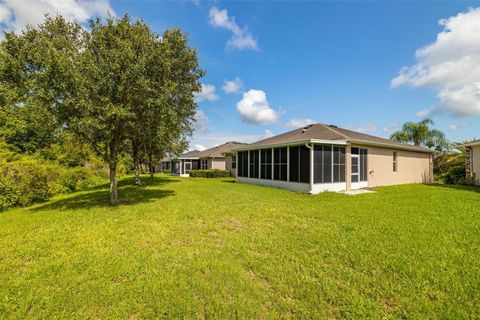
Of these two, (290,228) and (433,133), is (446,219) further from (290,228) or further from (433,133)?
(433,133)

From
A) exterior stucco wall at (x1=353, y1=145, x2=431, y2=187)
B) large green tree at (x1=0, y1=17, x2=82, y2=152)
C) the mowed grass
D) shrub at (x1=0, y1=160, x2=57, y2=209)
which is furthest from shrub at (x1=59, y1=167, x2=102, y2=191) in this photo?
exterior stucco wall at (x1=353, y1=145, x2=431, y2=187)

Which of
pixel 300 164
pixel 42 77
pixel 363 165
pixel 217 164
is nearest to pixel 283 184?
pixel 300 164

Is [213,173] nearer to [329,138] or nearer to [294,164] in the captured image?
[294,164]

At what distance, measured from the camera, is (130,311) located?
8.90 ft

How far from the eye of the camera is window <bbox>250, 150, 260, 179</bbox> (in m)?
16.3

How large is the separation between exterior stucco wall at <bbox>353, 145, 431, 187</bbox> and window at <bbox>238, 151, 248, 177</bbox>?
28.2ft

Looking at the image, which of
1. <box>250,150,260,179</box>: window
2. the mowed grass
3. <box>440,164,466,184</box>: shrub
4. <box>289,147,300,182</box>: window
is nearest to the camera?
the mowed grass

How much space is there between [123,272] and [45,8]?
2001cm

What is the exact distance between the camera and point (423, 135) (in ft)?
87.4

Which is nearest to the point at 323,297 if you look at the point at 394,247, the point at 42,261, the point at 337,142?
the point at 394,247

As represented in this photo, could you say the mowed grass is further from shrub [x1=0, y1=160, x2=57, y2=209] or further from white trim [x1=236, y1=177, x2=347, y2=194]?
white trim [x1=236, y1=177, x2=347, y2=194]

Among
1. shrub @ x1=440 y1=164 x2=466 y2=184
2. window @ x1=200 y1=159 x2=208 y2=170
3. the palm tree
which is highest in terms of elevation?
the palm tree

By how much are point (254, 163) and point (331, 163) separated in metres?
5.93

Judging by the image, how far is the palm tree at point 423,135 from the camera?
25745 millimetres
